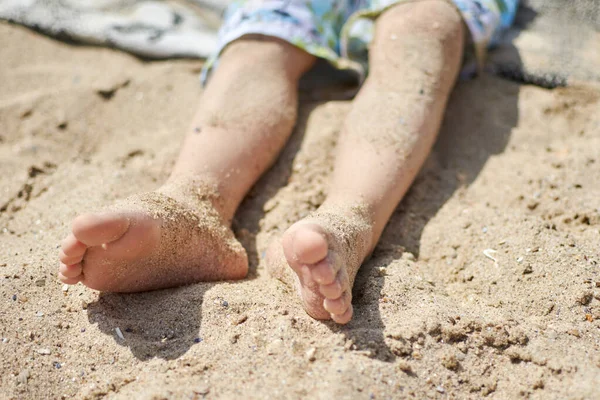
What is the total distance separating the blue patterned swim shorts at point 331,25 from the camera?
5.94ft

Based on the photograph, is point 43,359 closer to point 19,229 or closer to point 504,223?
point 19,229

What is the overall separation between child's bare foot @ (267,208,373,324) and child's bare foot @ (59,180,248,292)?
0.21m

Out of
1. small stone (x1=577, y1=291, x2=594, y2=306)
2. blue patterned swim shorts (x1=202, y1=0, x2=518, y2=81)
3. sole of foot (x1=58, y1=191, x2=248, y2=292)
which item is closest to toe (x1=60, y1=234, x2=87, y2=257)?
sole of foot (x1=58, y1=191, x2=248, y2=292)

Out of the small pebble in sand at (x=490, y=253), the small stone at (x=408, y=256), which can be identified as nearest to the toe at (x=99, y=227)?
the small stone at (x=408, y=256)

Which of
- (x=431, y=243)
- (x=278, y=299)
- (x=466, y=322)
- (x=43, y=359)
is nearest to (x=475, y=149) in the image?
(x=431, y=243)

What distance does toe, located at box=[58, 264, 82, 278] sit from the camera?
1.17 meters

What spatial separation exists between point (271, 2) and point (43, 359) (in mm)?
1240

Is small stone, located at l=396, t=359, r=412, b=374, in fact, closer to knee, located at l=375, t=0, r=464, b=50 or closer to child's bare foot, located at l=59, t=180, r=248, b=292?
child's bare foot, located at l=59, t=180, r=248, b=292

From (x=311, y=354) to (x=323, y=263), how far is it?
18 centimetres

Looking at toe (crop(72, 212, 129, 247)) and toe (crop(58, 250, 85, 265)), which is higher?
toe (crop(72, 212, 129, 247))

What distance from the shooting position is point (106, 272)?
3.99 ft

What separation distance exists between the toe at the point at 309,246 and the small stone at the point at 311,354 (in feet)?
0.58

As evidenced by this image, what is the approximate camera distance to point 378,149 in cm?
154

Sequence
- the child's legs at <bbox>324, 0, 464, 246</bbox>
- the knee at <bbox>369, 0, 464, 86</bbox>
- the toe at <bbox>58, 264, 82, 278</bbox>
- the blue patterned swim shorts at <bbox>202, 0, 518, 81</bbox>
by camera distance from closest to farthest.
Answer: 1. the toe at <bbox>58, 264, 82, 278</bbox>
2. the child's legs at <bbox>324, 0, 464, 246</bbox>
3. the knee at <bbox>369, 0, 464, 86</bbox>
4. the blue patterned swim shorts at <bbox>202, 0, 518, 81</bbox>
